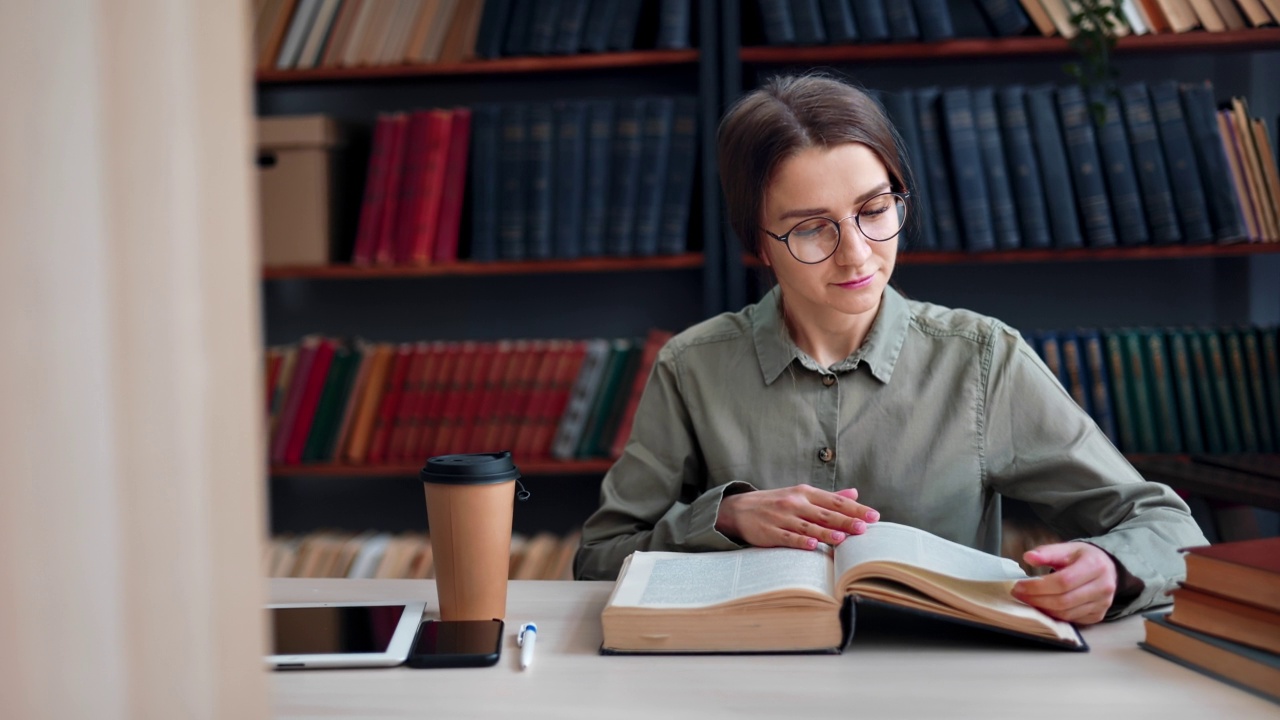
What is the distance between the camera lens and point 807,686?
84cm

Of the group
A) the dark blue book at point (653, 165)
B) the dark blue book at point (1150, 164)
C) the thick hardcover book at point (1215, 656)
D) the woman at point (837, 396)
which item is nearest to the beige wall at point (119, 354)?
the thick hardcover book at point (1215, 656)

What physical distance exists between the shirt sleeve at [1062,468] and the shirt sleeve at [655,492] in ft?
1.13

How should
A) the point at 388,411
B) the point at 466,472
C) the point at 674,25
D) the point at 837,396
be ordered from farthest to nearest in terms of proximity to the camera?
the point at 388,411, the point at 674,25, the point at 837,396, the point at 466,472

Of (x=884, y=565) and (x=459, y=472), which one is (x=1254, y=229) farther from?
(x=459, y=472)

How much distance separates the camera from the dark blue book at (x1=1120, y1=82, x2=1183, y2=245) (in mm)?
2162

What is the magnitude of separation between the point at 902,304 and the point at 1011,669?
653mm

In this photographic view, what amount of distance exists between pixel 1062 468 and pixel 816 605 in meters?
0.51

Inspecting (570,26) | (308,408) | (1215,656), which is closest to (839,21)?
(570,26)

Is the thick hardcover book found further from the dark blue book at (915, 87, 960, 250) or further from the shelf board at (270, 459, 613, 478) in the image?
the shelf board at (270, 459, 613, 478)

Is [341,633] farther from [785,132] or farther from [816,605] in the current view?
[785,132]

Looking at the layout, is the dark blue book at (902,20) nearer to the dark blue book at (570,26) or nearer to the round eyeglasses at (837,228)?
the dark blue book at (570,26)

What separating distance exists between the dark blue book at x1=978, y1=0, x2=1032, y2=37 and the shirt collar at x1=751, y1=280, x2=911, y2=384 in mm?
1013

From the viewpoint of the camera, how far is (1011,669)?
870 mm

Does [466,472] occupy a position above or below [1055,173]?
below
